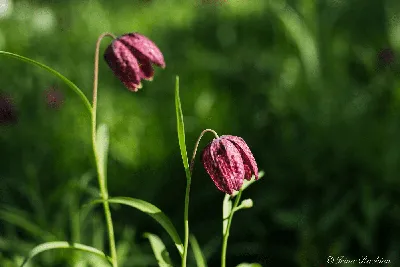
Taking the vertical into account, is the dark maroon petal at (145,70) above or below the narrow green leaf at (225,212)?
above

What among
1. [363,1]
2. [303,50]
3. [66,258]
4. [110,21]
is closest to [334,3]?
[363,1]

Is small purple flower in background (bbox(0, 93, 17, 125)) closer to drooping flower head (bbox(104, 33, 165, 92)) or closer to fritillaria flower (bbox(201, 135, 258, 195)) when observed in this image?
drooping flower head (bbox(104, 33, 165, 92))

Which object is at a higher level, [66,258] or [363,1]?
[363,1]

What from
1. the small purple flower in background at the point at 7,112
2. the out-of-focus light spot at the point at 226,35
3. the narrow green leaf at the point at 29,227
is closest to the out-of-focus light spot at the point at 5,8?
the out-of-focus light spot at the point at 226,35

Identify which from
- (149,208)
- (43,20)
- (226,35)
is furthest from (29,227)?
(43,20)

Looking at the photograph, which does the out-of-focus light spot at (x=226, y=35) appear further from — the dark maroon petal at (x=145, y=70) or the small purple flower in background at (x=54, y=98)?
the dark maroon petal at (x=145, y=70)

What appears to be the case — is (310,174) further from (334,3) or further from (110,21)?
(110,21)

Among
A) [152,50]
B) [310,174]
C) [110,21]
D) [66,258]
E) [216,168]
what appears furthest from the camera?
[110,21]
